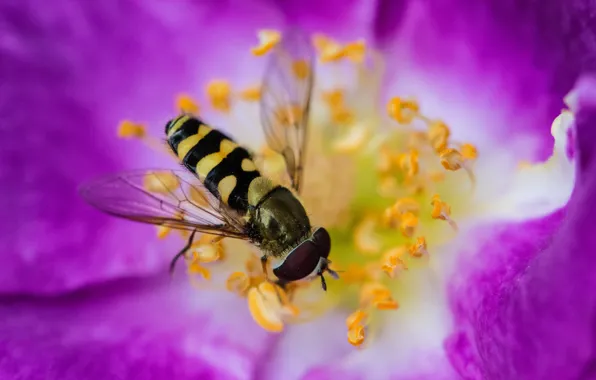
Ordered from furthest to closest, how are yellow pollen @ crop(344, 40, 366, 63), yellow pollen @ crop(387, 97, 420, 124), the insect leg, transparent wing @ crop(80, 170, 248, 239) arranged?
yellow pollen @ crop(344, 40, 366, 63)
yellow pollen @ crop(387, 97, 420, 124)
the insect leg
transparent wing @ crop(80, 170, 248, 239)

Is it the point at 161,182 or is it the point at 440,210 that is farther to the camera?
the point at 440,210

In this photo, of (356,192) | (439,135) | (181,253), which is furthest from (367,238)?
(181,253)

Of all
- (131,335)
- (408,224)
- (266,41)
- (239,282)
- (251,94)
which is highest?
(266,41)

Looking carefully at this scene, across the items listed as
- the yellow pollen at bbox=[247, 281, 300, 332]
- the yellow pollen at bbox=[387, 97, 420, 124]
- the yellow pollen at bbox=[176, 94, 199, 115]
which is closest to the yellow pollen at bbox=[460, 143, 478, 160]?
the yellow pollen at bbox=[387, 97, 420, 124]

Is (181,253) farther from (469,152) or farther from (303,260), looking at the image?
(469,152)

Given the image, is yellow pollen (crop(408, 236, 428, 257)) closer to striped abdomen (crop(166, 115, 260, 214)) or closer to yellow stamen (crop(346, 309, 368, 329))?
yellow stamen (crop(346, 309, 368, 329))

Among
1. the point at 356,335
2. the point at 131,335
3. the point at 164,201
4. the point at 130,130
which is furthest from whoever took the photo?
the point at 130,130

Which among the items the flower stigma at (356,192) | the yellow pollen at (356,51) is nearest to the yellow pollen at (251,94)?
the flower stigma at (356,192)
